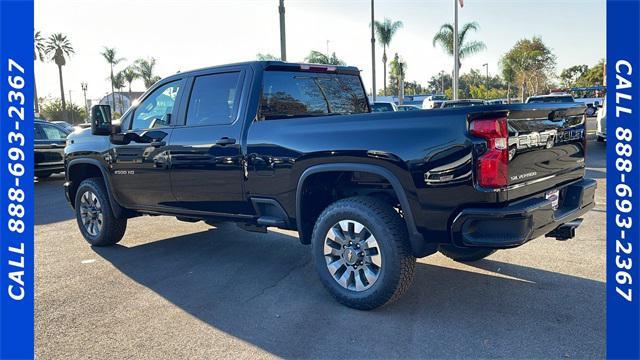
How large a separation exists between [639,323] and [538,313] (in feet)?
3.39

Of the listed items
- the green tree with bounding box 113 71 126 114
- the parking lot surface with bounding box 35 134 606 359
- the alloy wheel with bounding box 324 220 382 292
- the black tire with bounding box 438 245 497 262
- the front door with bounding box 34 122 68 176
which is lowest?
the parking lot surface with bounding box 35 134 606 359

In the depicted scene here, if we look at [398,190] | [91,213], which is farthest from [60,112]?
[398,190]

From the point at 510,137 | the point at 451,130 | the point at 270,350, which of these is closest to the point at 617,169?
the point at 510,137

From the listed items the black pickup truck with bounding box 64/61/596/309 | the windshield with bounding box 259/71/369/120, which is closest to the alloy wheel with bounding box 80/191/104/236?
the black pickup truck with bounding box 64/61/596/309

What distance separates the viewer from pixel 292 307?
13.9ft

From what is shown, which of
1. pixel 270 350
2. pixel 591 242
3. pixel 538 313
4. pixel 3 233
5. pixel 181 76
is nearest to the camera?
pixel 3 233

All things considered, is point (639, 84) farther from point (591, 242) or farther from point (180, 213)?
point (180, 213)

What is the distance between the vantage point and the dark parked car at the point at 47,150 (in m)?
12.7

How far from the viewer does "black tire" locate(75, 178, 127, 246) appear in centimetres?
615

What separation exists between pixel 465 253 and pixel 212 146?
2515 mm

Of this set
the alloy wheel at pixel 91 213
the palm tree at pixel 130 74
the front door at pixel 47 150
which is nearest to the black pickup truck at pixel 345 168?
the alloy wheel at pixel 91 213

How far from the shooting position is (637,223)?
2.80 metres

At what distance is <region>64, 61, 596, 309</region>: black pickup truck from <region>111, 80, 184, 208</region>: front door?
0.05 feet

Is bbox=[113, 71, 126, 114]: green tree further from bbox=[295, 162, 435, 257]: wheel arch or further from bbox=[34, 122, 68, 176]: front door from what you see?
bbox=[295, 162, 435, 257]: wheel arch
